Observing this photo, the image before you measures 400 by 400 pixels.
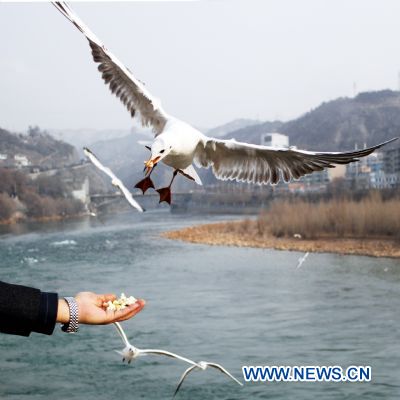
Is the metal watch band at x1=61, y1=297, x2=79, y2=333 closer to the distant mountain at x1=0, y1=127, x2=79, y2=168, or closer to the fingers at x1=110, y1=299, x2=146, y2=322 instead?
the fingers at x1=110, y1=299, x2=146, y2=322

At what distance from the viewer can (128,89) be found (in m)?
1.07

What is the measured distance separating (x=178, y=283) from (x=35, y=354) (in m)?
1.89

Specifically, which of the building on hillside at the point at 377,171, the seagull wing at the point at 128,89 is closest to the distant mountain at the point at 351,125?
the building on hillside at the point at 377,171

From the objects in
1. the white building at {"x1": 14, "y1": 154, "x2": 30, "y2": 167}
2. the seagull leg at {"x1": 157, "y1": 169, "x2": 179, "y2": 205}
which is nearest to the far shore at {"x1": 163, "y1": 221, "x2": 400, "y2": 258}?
the white building at {"x1": 14, "y1": 154, "x2": 30, "y2": 167}

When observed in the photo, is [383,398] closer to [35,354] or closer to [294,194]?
[35,354]

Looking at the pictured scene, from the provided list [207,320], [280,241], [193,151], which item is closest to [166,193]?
[193,151]

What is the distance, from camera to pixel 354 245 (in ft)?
22.5

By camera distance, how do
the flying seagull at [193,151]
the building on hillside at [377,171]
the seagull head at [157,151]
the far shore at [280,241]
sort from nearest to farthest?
the seagull head at [157,151] → the flying seagull at [193,151] → the building on hillside at [377,171] → the far shore at [280,241]

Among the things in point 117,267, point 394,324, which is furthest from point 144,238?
point 394,324

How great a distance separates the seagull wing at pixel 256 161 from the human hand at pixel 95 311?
38cm

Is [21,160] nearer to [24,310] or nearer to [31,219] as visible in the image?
[31,219]

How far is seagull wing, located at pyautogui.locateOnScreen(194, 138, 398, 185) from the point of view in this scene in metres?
0.89

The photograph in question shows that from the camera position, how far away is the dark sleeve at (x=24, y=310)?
46 centimetres

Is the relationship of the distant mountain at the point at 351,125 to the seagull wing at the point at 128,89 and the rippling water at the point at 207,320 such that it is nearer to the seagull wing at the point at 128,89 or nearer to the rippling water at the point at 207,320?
the rippling water at the point at 207,320
